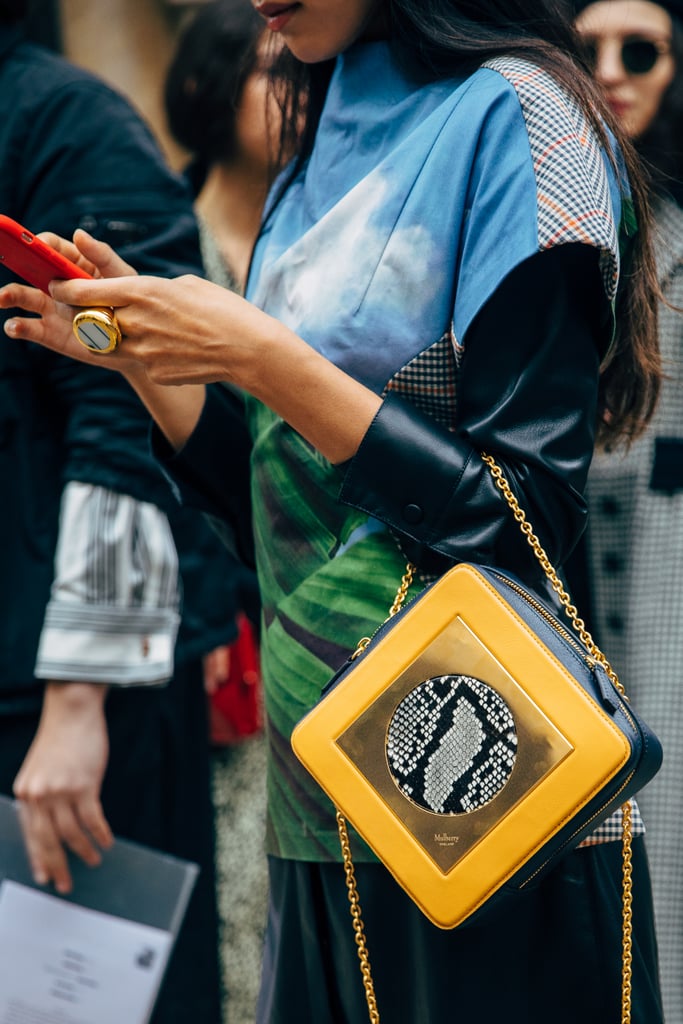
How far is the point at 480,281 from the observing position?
1264 mm

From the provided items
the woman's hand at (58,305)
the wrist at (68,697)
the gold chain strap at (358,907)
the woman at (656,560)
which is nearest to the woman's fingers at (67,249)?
the woman's hand at (58,305)

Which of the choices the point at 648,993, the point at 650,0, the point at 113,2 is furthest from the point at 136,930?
the point at 113,2

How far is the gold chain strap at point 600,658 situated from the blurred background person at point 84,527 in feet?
2.87

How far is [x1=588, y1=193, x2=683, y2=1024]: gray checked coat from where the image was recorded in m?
2.30

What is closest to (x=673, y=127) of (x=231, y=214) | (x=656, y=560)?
(x=656, y=560)

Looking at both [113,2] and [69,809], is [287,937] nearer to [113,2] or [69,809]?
[69,809]

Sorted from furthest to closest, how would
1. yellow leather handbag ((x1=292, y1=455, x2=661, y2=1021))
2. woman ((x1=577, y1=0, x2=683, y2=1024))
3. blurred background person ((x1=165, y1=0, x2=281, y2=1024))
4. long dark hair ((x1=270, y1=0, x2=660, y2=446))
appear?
1. blurred background person ((x1=165, y1=0, x2=281, y2=1024))
2. woman ((x1=577, y1=0, x2=683, y2=1024))
3. long dark hair ((x1=270, y1=0, x2=660, y2=446))
4. yellow leather handbag ((x1=292, y1=455, x2=661, y2=1021))

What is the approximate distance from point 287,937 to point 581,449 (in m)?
0.59

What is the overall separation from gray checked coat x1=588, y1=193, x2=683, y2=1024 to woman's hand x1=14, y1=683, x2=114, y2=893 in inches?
35.1

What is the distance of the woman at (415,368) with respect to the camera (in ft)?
4.17

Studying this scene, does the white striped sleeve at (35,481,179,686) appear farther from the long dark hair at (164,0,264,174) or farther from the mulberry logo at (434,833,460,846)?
the long dark hair at (164,0,264,174)

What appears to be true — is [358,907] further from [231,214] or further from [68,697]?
[231,214]

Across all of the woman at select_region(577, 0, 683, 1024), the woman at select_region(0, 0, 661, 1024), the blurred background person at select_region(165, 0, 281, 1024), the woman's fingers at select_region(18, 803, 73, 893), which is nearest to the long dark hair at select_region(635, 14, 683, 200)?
the woman at select_region(577, 0, 683, 1024)

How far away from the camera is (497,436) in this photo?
4.14 feet
